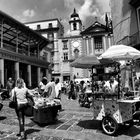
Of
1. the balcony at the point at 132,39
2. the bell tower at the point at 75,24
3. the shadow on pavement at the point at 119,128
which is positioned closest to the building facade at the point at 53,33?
the bell tower at the point at 75,24

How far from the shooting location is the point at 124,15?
1386cm

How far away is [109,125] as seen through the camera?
16.0ft

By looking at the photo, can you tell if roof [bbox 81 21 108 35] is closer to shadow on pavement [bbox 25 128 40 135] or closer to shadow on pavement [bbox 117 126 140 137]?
shadow on pavement [bbox 117 126 140 137]

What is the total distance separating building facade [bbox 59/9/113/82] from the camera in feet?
131

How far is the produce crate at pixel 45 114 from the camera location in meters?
6.01

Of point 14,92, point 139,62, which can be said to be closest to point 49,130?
point 14,92

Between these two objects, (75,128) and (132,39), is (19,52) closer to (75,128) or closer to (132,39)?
(132,39)

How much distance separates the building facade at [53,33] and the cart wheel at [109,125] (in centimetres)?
3638

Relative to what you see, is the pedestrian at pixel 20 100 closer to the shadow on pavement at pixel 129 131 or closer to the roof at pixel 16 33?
the shadow on pavement at pixel 129 131

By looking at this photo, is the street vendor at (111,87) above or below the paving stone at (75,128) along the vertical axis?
above

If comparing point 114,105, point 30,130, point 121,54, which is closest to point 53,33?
point 30,130

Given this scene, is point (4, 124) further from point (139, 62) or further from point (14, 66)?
point (14, 66)

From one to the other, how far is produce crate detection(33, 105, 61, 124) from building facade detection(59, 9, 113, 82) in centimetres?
Answer: 3334

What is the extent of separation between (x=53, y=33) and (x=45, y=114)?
3967cm
